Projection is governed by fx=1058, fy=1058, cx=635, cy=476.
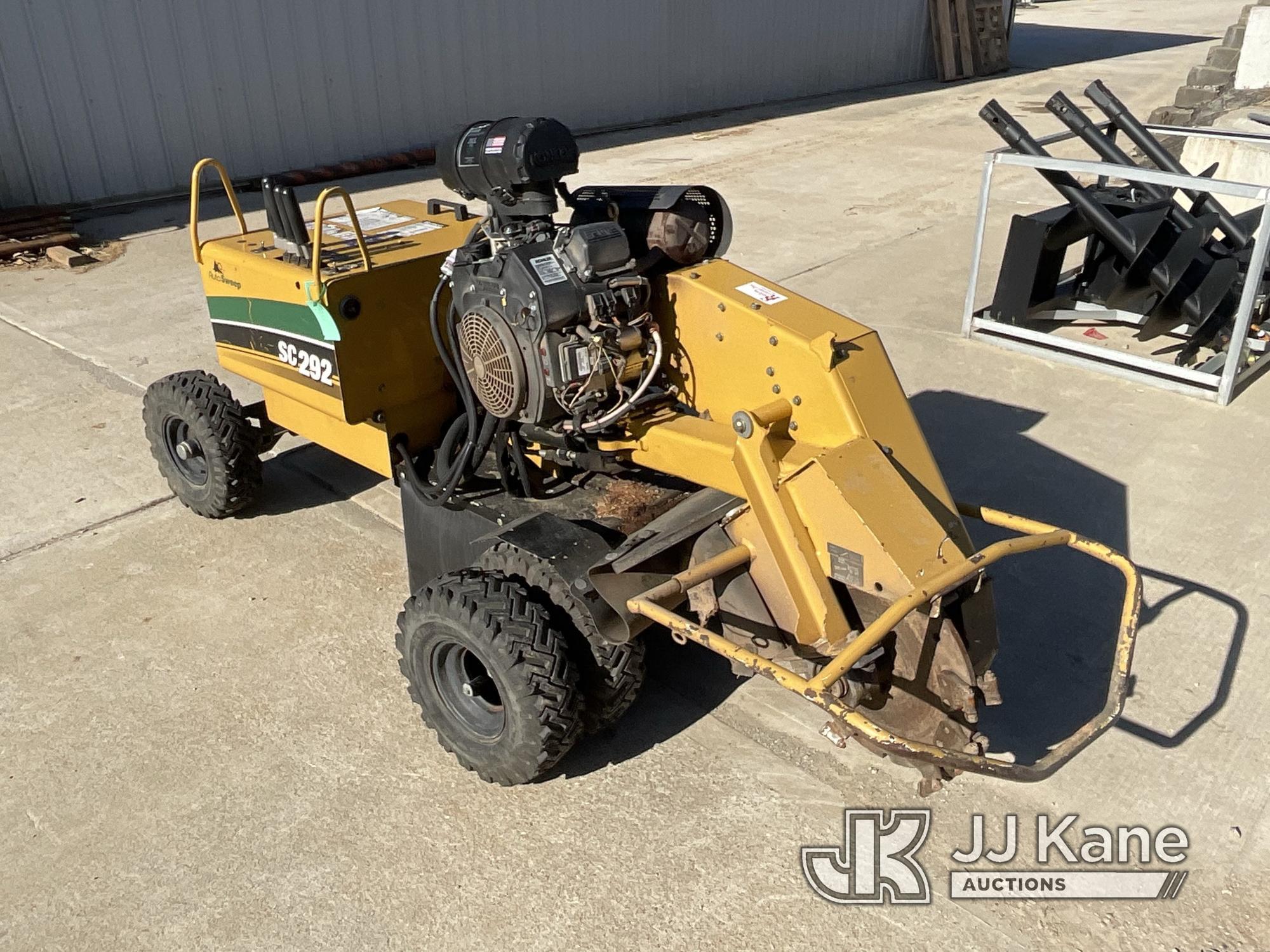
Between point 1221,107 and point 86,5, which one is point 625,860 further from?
point 1221,107

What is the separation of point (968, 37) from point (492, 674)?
61.7 ft

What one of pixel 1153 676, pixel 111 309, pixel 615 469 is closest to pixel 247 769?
pixel 615 469

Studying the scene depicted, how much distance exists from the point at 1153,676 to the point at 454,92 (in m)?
11.0

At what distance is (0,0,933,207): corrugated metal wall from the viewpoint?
949 cm

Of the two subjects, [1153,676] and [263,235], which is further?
[263,235]

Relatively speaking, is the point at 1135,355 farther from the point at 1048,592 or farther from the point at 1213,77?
the point at 1213,77

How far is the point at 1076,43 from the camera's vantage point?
2270 centimetres

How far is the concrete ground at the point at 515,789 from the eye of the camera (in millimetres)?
2701

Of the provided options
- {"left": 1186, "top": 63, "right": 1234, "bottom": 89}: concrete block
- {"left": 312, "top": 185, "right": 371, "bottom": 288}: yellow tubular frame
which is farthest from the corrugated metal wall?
{"left": 312, "top": 185, "right": 371, "bottom": 288}: yellow tubular frame

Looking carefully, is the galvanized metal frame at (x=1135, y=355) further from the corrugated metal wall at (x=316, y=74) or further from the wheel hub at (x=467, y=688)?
the corrugated metal wall at (x=316, y=74)

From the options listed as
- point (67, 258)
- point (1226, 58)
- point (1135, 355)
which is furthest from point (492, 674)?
point (1226, 58)

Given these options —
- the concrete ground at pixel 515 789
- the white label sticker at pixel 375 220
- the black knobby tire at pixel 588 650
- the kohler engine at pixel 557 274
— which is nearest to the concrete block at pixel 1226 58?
the concrete ground at pixel 515 789

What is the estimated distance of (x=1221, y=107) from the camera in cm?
1225

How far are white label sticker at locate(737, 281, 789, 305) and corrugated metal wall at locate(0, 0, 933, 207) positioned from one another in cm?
883
